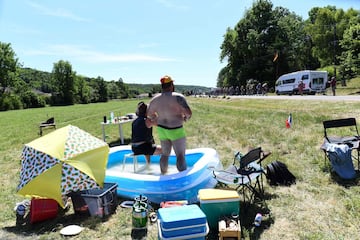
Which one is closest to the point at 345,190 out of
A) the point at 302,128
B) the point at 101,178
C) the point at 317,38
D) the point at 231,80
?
the point at 101,178

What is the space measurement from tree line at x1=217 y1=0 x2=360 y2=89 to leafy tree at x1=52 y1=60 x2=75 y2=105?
4077 cm

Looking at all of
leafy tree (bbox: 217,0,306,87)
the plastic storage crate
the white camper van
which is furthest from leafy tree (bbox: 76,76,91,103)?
the plastic storage crate

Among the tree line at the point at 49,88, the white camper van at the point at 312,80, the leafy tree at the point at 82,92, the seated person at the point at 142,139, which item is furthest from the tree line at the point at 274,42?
the seated person at the point at 142,139

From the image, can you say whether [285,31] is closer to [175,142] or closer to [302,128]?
[302,128]

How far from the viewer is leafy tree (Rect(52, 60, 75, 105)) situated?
7512cm

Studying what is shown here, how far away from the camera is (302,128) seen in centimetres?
948

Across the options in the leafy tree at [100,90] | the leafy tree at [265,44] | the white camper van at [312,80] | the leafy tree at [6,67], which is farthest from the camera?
the leafy tree at [100,90]

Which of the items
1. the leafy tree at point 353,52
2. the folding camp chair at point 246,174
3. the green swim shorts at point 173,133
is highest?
the leafy tree at point 353,52

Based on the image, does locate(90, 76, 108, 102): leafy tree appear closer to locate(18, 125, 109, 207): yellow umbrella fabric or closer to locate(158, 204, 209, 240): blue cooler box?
locate(18, 125, 109, 207): yellow umbrella fabric

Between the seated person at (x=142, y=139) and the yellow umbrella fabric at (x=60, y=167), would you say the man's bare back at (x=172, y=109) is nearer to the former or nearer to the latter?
the yellow umbrella fabric at (x=60, y=167)

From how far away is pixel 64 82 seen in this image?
254 feet

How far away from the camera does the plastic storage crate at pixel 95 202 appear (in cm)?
443

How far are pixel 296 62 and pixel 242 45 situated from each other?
10.1 metres

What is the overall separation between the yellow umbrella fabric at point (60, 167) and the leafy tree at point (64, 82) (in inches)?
2922
